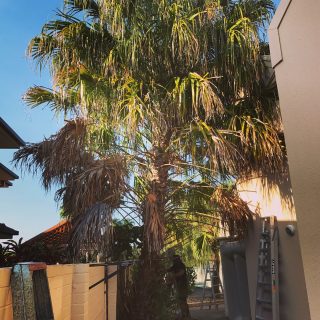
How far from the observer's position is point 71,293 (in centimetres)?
441

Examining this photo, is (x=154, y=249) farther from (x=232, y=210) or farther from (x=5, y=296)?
(x=5, y=296)

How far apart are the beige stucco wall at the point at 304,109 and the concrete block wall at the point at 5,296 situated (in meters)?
2.42

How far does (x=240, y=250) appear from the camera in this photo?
36.3 feet

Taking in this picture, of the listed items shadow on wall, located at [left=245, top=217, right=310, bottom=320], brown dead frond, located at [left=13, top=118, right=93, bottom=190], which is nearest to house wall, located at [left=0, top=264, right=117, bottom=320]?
brown dead frond, located at [left=13, top=118, right=93, bottom=190]

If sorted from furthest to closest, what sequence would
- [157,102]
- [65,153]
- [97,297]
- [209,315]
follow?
1. [209,315]
2. [65,153]
3. [157,102]
4. [97,297]

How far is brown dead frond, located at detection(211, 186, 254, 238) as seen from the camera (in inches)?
314

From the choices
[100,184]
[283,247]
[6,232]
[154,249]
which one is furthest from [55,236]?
[283,247]

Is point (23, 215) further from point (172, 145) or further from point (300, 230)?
→ point (300, 230)

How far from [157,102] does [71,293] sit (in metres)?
3.87

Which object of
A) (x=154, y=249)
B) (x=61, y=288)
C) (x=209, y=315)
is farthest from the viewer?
(x=209, y=315)

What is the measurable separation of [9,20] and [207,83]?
4.25 m

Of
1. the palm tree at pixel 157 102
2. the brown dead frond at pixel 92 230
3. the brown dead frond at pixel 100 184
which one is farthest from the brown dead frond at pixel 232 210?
the brown dead frond at pixel 92 230

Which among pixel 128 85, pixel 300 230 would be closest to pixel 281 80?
pixel 300 230

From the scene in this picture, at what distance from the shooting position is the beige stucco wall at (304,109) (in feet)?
11.9
